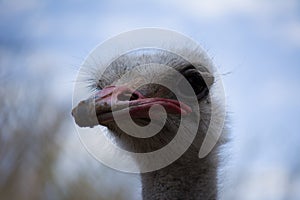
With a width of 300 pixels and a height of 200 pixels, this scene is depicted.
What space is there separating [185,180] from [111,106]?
2.43 feet

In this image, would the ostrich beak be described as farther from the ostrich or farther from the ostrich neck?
the ostrich neck

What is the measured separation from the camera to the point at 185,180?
466 centimetres

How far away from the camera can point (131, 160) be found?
4.83 meters

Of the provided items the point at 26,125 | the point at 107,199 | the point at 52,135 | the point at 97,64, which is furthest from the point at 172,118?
the point at 107,199

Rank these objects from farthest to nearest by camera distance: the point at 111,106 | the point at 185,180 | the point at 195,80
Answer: the point at 185,180 → the point at 195,80 → the point at 111,106

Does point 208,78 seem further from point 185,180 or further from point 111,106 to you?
point 111,106

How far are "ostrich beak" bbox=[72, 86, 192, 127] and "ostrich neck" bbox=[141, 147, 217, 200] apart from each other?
1.65ft

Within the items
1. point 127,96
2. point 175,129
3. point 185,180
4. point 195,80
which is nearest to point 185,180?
point 185,180

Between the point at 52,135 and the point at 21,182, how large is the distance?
1.30 feet

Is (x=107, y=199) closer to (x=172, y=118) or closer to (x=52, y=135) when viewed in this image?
(x=52, y=135)

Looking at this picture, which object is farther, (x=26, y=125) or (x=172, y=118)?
(x=26, y=125)

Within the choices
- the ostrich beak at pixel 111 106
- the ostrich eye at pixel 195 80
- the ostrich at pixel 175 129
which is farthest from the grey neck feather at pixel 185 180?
the ostrich beak at pixel 111 106

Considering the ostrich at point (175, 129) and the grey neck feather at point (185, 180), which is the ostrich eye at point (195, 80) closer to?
the ostrich at point (175, 129)

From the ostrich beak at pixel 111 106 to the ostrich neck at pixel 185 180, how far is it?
0.50 meters
